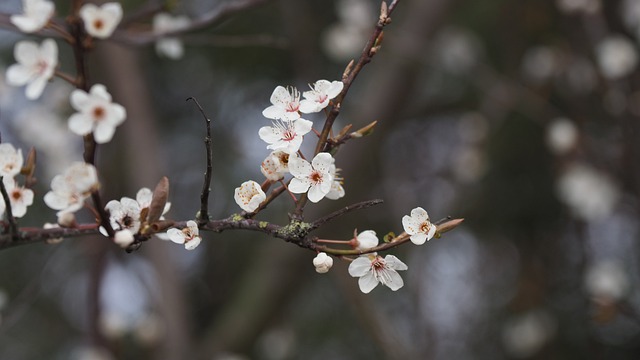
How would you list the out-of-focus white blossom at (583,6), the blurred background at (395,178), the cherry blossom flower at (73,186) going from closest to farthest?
the cherry blossom flower at (73,186) < the out-of-focus white blossom at (583,6) < the blurred background at (395,178)

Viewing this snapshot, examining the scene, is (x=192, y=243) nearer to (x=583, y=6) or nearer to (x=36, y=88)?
(x=36, y=88)

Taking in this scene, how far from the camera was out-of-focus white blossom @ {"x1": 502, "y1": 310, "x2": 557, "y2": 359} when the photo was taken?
2.91 meters

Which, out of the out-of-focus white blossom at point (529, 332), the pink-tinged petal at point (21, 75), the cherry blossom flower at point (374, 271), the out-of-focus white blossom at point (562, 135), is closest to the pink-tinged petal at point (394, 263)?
the cherry blossom flower at point (374, 271)

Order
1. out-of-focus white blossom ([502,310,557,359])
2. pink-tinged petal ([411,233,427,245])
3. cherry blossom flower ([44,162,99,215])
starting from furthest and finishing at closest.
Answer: out-of-focus white blossom ([502,310,557,359]), pink-tinged petal ([411,233,427,245]), cherry blossom flower ([44,162,99,215])

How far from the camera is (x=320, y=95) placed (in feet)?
2.86

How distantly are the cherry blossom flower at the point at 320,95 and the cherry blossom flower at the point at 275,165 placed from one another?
63 millimetres

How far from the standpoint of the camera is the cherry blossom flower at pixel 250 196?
866 mm

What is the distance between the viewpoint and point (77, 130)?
29.2 inches

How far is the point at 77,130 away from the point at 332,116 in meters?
0.29

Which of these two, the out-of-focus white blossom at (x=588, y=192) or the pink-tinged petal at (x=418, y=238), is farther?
the out-of-focus white blossom at (x=588, y=192)

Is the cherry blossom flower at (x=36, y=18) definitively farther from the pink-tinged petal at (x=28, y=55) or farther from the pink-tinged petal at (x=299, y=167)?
the pink-tinged petal at (x=299, y=167)

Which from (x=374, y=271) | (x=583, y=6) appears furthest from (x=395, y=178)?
(x=374, y=271)

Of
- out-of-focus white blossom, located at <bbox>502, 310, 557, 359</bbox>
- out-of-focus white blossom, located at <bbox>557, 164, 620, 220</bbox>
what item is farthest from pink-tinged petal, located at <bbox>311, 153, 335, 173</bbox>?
out-of-focus white blossom, located at <bbox>502, 310, 557, 359</bbox>

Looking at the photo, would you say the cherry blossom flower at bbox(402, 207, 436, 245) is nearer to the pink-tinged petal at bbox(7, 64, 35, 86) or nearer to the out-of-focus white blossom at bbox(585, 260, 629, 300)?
the pink-tinged petal at bbox(7, 64, 35, 86)
